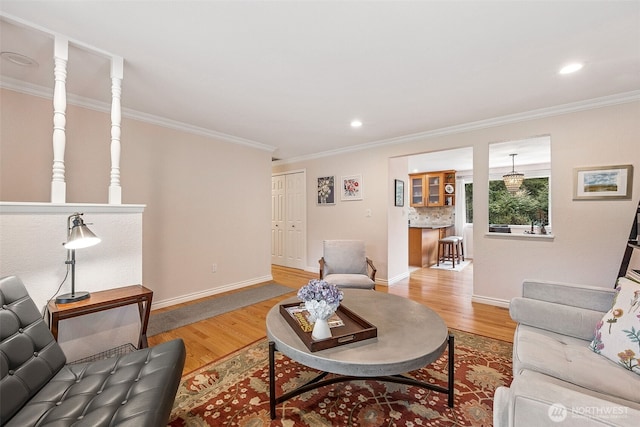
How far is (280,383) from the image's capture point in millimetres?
1856

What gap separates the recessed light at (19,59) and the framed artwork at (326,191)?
381 centimetres

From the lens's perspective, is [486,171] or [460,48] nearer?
[460,48]

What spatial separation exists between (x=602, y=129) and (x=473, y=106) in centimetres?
129

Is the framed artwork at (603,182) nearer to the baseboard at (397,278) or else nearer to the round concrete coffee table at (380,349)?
the round concrete coffee table at (380,349)

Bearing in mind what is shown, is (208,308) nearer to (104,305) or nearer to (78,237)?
(104,305)

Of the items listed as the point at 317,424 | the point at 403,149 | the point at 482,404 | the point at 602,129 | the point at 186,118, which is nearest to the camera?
the point at 317,424

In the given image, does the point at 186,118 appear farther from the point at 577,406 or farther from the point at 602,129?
the point at 602,129

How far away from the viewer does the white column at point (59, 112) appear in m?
1.81

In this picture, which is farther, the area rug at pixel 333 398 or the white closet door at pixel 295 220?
the white closet door at pixel 295 220

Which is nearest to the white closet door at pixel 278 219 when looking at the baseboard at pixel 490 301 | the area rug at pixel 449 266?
the area rug at pixel 449 266

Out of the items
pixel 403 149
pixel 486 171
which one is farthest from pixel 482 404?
pixel 403 149

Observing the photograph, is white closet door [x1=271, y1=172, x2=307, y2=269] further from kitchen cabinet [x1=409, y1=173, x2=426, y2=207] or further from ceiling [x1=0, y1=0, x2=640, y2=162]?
kitchen cabinet [x1=409, y1=173, x2=426, y2=207]

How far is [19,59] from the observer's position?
2055mm

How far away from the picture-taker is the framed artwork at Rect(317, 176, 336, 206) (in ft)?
16.2
